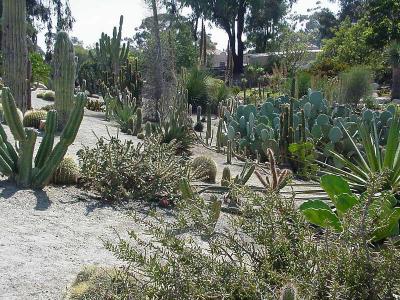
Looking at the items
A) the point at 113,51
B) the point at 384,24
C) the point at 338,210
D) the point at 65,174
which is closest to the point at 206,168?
the point at 65,174

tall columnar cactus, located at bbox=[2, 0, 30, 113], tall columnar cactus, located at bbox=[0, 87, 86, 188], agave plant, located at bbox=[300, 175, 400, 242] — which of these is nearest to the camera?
agave plant, located at bbox=[300, 175, 400, 242]

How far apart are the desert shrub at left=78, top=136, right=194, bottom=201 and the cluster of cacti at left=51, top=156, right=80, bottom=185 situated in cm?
13

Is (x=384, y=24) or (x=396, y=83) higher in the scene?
(x=384, y=24)

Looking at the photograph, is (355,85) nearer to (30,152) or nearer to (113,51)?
(113,51)

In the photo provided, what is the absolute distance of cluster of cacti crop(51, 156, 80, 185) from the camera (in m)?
7.00

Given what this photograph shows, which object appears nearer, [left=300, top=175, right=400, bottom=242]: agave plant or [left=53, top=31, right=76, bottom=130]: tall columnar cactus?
[left=300, top=175, right=400, bottom=242]: agave plant

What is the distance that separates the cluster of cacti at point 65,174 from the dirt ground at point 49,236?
0.61 ft

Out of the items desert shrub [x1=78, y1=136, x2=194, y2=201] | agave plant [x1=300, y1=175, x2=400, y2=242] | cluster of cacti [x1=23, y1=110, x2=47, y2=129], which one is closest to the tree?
cluster of cacti [x1=23, y1=110, x2=47, y2=129]

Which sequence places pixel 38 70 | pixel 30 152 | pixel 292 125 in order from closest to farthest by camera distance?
pixel 30 152 < pixel 292 125 < pixel 38 70

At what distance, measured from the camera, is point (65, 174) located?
701 cm

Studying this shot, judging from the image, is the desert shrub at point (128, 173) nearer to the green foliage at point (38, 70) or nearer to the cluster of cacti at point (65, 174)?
the cluster of cacti at point (65, 174)

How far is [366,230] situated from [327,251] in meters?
0.19

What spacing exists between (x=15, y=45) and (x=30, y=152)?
21.8 ft

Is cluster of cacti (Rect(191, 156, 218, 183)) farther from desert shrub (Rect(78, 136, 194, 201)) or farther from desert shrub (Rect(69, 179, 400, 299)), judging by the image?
desert shrub (Rect(69, 179, 400, 299))
